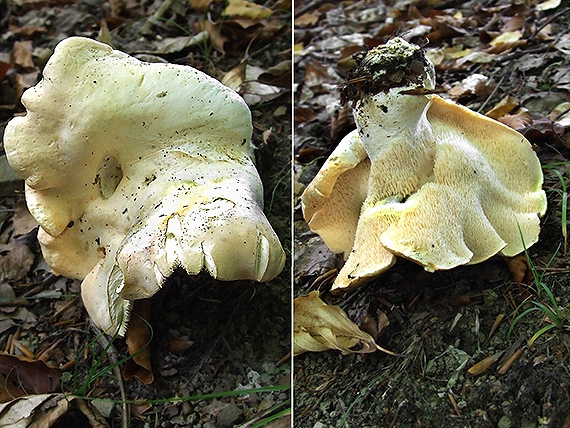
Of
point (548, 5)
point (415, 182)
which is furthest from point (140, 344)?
point (548, 5)

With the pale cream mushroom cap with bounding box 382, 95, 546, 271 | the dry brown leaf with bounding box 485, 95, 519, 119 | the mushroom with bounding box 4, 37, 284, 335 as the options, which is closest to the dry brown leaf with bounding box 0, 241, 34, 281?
the mushroom with bounding box 4, 37, 284, 335

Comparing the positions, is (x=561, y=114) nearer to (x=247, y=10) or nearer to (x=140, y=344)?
(x=247, y=10)

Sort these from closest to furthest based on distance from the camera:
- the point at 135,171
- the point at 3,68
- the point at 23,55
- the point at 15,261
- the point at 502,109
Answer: the point at 135,171, the point at 15,261, the point at 502,109, the point at 3,68, the point at 23,55

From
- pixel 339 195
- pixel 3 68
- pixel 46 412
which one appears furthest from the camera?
pixel 3 68

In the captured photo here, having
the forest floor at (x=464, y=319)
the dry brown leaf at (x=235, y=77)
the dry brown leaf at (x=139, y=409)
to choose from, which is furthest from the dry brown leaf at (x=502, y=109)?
the dry brown leaf at (x=139, y=409)

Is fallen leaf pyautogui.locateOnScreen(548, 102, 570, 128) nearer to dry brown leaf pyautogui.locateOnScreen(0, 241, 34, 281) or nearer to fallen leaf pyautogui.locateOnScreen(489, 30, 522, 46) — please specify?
fallen leaf pyautogui.locateOnScreen(489, 30, 522, 46)

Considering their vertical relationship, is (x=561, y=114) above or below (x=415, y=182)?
below
